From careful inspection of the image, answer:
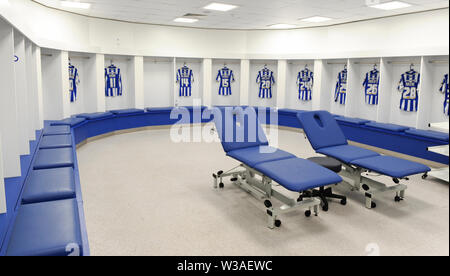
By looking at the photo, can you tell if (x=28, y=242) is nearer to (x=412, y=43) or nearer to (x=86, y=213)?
(x=86, y=213)

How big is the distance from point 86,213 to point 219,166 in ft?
8.30

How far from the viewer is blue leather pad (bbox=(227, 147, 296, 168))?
156 inches

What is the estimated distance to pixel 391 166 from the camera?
3.83 m

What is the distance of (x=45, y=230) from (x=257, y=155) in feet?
8.20

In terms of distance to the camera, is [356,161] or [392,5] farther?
[392,5]

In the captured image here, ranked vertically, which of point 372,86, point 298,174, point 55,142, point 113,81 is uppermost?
point 113,81

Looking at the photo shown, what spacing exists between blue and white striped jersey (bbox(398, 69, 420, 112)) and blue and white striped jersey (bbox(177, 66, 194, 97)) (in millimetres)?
5491

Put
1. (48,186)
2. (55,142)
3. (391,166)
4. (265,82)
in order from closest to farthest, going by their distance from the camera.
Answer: (48,186) → (391,166) → (55,142) → (265,82)

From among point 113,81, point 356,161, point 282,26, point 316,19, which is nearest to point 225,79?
point 282,26

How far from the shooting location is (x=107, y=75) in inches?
348

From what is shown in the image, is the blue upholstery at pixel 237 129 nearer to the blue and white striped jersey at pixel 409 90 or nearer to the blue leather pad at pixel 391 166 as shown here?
the blue leather pad at pixel 391 166

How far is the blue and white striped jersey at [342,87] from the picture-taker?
8531 mm

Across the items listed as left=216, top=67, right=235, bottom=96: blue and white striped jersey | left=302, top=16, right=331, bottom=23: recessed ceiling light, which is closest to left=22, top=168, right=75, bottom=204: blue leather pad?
left=302, top=16, right=331, bottom=23: recessed ceiling light

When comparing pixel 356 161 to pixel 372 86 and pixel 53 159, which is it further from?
pixel 372 86
